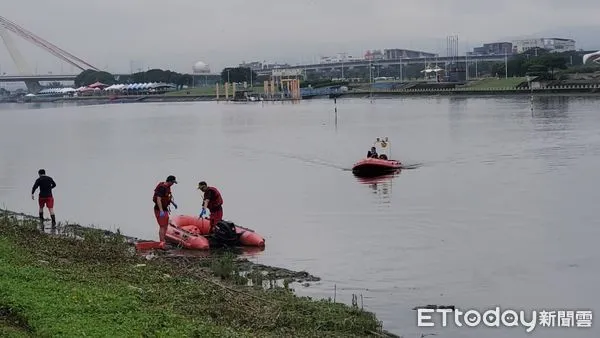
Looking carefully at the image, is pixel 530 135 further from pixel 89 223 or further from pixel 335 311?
pixel 335 311

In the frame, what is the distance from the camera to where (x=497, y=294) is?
43.0 ft

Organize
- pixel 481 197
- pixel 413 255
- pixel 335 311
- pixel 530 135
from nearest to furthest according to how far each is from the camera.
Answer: pixel 335 311, pixel 413 255, pixel 481 197, pixel 530 135

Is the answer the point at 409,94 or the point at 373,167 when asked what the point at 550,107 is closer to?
the point at 373,167

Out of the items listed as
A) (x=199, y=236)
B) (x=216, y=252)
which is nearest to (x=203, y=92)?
(x=199, y=236)

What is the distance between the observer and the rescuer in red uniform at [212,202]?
53.7 feet

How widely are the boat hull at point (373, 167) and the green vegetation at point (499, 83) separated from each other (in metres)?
79.6

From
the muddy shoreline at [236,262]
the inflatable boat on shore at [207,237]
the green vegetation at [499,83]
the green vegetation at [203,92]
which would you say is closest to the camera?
the muddy shoreline at [236,262]

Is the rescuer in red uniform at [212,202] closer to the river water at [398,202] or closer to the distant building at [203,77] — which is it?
the river water at [398,202]

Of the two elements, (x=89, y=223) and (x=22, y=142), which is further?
(x=22, y=142)

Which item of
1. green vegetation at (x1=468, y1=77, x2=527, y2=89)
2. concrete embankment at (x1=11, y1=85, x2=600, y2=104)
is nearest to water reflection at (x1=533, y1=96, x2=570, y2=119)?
concrete embankment at (x1=11, y1=85, x2=600, y2=104)

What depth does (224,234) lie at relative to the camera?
16.4m

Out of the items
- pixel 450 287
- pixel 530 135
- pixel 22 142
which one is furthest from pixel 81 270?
pixel 22 142

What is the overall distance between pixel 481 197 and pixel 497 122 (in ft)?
113

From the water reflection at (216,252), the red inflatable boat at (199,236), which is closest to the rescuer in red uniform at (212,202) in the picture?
the red inflatable boat at (199,236)
